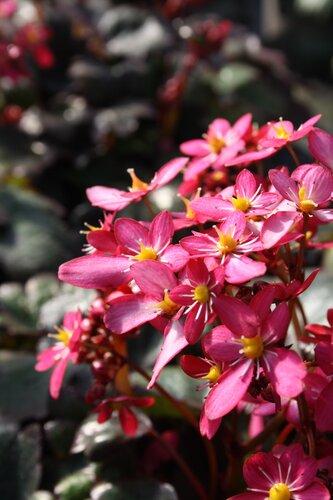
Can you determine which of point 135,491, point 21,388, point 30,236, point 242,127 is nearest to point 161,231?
point 242,127

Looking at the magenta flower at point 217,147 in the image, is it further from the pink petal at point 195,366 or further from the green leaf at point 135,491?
the green leaf at point 135,491

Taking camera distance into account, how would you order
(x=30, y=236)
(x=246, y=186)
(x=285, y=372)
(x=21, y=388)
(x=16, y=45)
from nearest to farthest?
1. (x=285, y=372)
2. (x=246, y=186)
3. (x=21, y=388)
4. (x=30, y=236)
5. (x=16, y=45)

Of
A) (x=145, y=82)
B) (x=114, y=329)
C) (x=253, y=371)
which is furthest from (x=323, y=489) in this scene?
(x=145, y=82)

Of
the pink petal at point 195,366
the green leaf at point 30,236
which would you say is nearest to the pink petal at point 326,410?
the pink petal at point 195,366

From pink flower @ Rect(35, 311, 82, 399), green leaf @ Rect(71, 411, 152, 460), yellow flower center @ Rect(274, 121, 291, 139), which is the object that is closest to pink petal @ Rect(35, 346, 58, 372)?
pink flower @ Rect(35, 311, 82, 399)

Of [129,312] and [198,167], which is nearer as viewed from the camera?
[129,312]

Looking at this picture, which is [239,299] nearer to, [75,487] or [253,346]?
[253,346]

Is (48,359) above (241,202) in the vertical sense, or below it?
below
